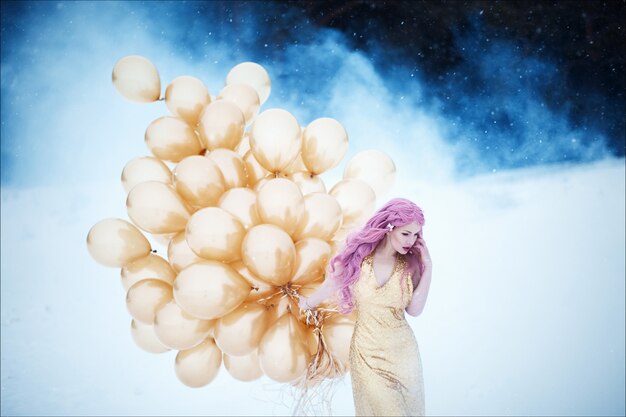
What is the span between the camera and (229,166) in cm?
183

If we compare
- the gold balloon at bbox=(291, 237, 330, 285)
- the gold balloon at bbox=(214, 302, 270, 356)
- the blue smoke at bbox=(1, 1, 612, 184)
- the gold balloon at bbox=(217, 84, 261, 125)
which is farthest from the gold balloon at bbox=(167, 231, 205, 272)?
the blue smoke at bbox=(1, 1, 612, 184)

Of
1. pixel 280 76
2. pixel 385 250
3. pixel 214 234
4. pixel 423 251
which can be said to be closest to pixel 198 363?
pixel 214 234

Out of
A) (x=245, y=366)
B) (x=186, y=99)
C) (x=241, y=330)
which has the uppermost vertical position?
(x=186, y=99)

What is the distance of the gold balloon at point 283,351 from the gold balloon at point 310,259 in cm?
14

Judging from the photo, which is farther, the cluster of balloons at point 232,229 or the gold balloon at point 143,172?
the gold balloon at point 143,172

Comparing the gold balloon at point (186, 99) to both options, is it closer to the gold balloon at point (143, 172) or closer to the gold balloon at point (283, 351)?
the gold balloon at point (143, 172)

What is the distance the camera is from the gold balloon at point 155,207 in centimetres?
169

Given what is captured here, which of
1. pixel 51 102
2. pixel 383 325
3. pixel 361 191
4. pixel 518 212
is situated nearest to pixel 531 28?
pixel 518 212

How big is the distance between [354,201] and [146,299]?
30.9 inches

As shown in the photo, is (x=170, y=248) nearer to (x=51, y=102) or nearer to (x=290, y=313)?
(x=290, y=313)

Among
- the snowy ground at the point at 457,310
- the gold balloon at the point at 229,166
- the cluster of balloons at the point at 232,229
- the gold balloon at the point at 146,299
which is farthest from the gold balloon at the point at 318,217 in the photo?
the snowy ground at the point at 457,310

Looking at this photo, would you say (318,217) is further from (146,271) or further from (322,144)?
(146,271)

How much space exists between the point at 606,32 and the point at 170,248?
3.01 metres

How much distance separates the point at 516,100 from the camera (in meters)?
3.31
